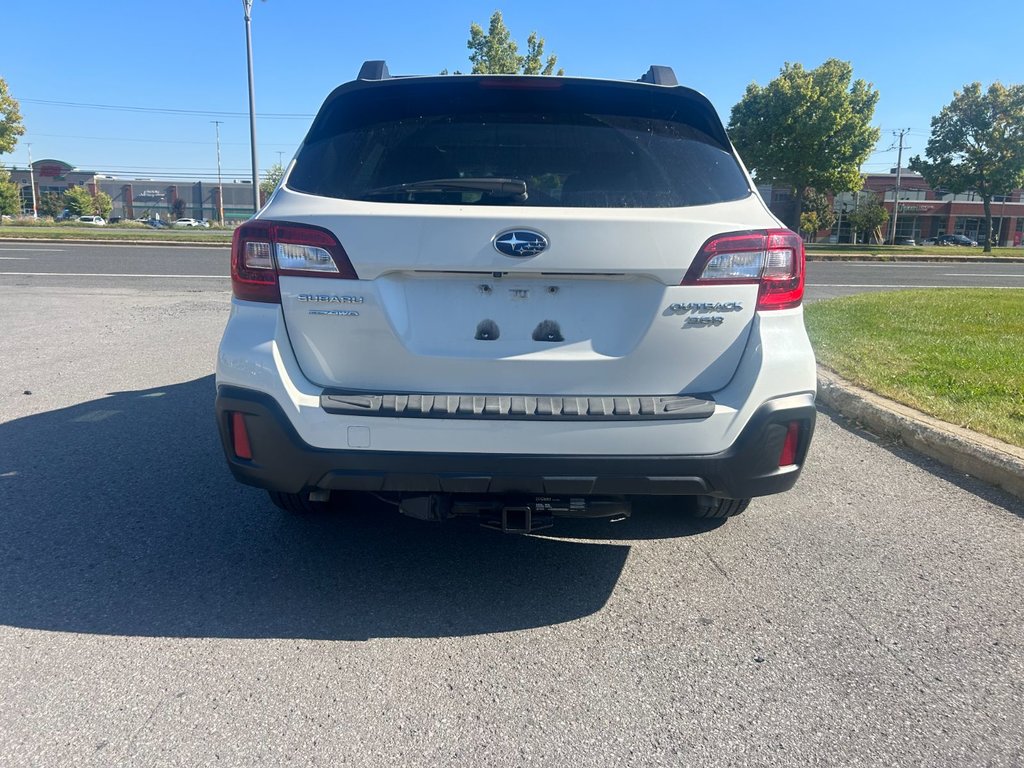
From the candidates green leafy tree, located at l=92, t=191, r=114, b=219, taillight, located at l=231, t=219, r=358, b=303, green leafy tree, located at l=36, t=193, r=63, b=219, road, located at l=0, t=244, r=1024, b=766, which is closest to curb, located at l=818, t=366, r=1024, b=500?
road, located at l=0, t=244, r=1024, b=766

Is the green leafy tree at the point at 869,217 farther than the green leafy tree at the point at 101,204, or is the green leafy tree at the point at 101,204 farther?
the green leafy tree at the point at 101,204

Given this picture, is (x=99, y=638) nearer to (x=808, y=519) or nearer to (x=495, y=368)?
(x=495, y=368)

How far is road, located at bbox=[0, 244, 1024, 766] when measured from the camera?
2.18m

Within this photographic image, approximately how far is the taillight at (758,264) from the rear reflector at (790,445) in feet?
1.36

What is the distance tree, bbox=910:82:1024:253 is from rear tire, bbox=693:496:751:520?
164 ft

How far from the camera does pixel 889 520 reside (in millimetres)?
3811

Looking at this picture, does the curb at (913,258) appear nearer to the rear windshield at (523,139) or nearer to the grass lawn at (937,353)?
the grass lawn at (937,353)

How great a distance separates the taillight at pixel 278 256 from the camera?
2543mm

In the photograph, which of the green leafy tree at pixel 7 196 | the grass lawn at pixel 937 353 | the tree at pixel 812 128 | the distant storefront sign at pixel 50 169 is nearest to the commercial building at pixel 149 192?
the distant storefront sign at pixel 50 169

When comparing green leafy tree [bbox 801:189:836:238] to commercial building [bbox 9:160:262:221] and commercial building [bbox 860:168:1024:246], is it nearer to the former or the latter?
commercial building [bbox 860:168:1024:246]

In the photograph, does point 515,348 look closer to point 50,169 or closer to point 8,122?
point 8,122

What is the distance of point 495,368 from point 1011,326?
8.63 meters

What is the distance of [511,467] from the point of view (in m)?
2.47

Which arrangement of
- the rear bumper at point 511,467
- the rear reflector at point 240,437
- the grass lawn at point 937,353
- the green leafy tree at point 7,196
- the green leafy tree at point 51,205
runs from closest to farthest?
the rear bumper at point 511,467 < the rear reflector at point 240,437 < the grass lawn at point 937,353 < the green leafy tree at point 7,196 < the green leafy tree at point 51,205
